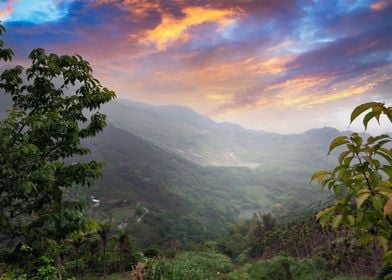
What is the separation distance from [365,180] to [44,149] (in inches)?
294

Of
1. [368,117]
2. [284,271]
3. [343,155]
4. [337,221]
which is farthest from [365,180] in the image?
[284,271]

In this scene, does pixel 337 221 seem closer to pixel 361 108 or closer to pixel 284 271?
pixel 361 108

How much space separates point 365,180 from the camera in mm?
2582

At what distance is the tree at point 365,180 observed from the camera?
2296 mm

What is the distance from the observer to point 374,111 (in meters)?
A: 2.23

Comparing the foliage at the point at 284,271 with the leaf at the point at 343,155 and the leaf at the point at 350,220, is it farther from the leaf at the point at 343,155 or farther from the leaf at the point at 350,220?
the leaf at the point at 343,155

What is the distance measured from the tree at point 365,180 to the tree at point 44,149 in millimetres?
5199

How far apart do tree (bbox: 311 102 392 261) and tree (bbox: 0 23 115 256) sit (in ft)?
17.1

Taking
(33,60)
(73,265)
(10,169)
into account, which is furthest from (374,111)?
(73,265)

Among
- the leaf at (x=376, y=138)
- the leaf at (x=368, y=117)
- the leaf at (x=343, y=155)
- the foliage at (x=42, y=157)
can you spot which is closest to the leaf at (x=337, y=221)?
the leaf at (x=343, y=155)

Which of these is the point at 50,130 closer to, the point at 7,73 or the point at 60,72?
the point at 60,72

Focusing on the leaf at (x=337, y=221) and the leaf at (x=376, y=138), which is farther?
the leaf at (x=337, y=221)

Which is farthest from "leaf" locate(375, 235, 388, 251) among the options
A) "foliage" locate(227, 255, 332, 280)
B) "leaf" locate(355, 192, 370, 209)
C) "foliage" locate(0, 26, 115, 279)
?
"foliage" locate(227, 255, 332, 280)

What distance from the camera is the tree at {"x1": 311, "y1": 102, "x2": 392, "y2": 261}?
2.30m
